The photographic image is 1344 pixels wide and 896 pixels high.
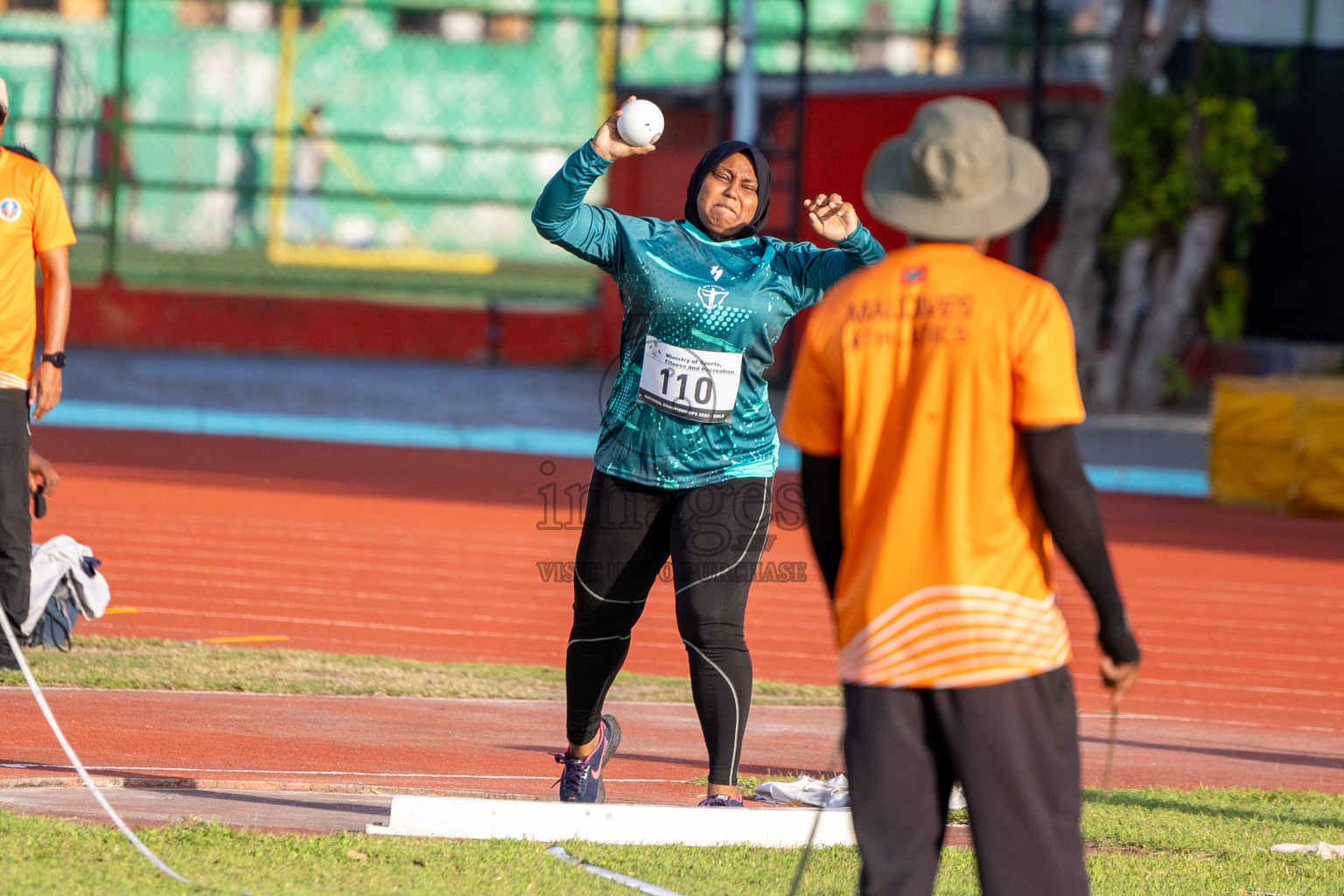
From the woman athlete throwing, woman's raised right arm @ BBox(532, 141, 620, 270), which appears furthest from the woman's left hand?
woman's raised right arm @ BBox(532, 141, 620, 270)

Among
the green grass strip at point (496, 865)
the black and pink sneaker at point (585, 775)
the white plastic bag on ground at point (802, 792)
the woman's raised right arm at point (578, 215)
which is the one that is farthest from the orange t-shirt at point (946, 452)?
the white plastic bag on ground at point (802, 792)

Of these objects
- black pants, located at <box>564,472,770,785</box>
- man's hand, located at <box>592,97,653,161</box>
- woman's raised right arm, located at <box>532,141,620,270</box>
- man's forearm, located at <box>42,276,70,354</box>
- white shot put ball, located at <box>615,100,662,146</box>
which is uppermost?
white shot put ball, located at <box>615,100,662,146</box>

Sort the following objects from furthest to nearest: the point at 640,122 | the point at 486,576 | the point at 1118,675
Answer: the point at 486,576, the point at 640,122, the point at 1118,675

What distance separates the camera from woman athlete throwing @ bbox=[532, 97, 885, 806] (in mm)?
5012

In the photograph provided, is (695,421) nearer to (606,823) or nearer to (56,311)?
(606,823)

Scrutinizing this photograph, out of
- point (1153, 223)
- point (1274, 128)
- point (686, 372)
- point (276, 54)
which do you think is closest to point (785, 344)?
point (1153, 223)

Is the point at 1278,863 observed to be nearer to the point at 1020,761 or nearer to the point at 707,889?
the point at 707,889

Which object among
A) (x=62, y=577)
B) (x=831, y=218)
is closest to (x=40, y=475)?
(x=62, y=577)

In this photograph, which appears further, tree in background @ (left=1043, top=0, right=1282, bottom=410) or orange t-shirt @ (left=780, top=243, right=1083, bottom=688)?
tree in background @ (left=1043, top=0, right=1282, bottom=410)

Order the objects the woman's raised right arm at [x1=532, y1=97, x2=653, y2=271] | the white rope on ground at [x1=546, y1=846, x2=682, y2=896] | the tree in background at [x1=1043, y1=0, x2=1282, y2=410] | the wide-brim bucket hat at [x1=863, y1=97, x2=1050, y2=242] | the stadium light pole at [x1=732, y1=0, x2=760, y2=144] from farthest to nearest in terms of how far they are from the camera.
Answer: the stadium light pole at [x1=732, y1=0, x2=760, y2=144] < the tree in background at [x1=1043, y1=0, x2=1282, y2=410] < the woman's raised right arm at [x1=532, y1=97, x2=653, y2=271] < the white rope on ground at [x1=546, y1=846, x2=682, y2=896] < the wide-brim bucket hat at [x1=863, y1=97, x2=1050, y2=242]

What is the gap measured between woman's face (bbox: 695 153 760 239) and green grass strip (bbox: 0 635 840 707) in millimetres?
2970

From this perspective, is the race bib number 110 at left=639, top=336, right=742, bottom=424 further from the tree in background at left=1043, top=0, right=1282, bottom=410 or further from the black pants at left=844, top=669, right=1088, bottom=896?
the tree in background at left=1043, top=0, right=1282, bottom=410

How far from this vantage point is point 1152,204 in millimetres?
19953

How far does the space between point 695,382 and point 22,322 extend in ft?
9.39
